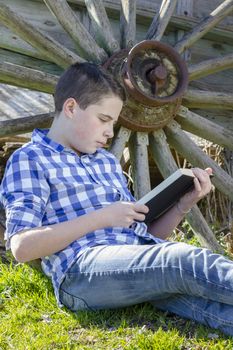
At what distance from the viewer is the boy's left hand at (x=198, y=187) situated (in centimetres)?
301

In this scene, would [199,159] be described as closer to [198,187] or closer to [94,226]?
[198,187]

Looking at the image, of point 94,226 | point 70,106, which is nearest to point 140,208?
point 94,226

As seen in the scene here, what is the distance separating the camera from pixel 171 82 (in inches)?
164

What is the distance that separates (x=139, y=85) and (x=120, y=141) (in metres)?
0.36

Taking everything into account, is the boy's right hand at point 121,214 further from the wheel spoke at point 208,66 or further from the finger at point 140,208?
the wheel spoke at point 208,66

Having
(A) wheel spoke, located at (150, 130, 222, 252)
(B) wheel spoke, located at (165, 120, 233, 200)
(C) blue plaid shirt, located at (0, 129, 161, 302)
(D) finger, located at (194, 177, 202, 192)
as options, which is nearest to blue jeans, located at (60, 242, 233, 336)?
(C) blue plaid shirt, located at (0, 129, 161, 302)

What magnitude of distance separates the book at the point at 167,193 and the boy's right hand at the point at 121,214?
0.08m

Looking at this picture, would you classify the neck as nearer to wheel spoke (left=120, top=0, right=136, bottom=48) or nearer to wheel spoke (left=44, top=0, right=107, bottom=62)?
wheel spoke (left=44, top=0, right=107, bottom=62)

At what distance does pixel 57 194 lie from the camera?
292 cm

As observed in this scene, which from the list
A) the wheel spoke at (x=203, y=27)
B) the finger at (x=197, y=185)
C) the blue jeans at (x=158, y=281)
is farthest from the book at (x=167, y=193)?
the wheel spoke at (x=203, y=27)

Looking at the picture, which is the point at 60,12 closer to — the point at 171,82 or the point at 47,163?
the point at 171,82

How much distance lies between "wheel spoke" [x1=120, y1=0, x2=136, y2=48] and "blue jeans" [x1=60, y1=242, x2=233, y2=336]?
200cm

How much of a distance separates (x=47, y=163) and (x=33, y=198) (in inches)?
9.1

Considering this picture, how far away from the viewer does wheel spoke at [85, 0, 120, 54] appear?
170 inches
